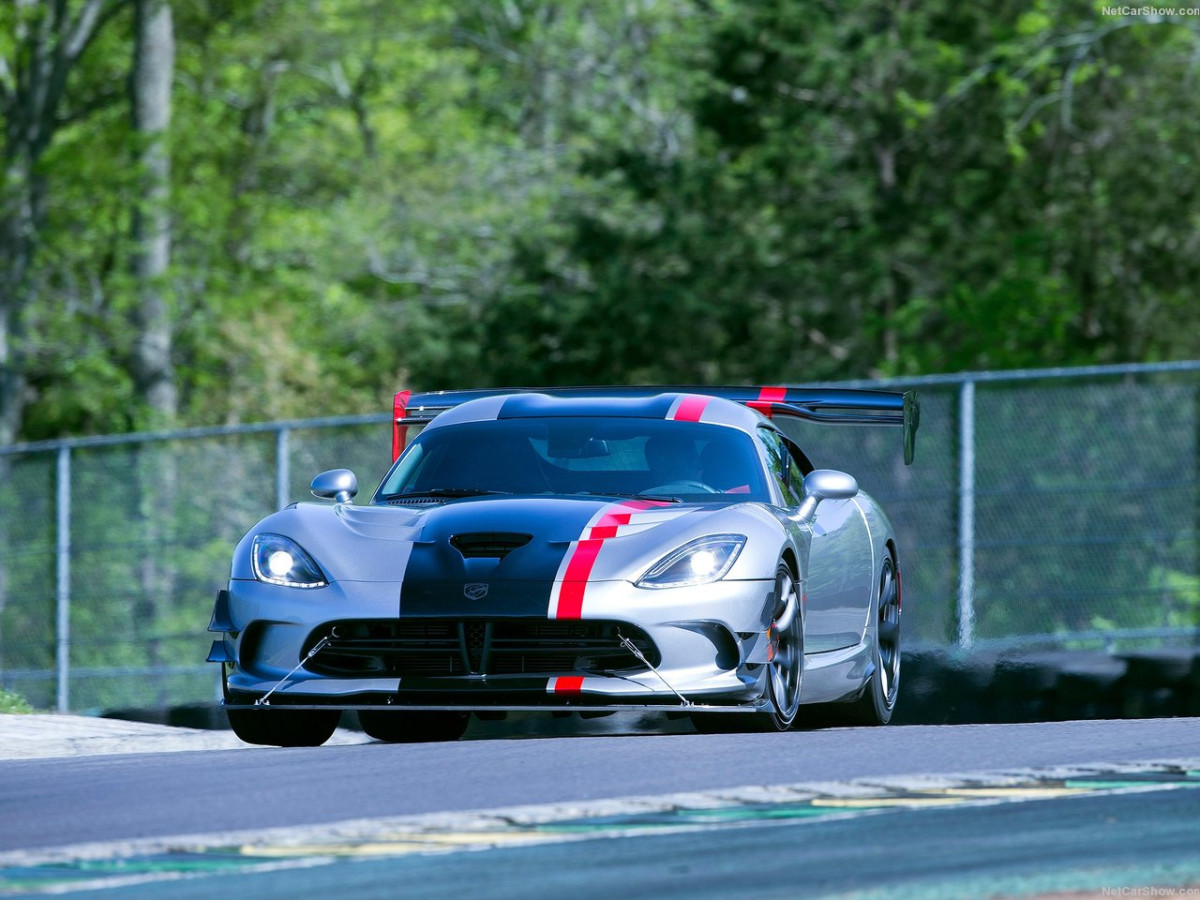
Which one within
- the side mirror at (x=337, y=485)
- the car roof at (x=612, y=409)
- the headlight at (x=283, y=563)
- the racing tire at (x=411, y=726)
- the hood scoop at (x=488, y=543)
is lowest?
the racing tire at (x=411, y=726)

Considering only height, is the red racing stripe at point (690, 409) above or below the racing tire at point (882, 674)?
above

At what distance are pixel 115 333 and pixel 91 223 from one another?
4.36 metres

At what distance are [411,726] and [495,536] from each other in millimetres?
1821

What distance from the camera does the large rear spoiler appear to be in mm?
10969

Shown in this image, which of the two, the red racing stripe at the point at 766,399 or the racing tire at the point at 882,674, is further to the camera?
the red racing stripe at the point at 766,399

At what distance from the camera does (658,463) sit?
10.0 m

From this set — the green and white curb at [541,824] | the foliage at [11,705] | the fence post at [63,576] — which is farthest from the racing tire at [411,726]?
the fence post at [63,576]

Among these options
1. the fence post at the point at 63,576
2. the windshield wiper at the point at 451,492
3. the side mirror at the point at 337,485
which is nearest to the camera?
the windshield wiper at the point at 451,492

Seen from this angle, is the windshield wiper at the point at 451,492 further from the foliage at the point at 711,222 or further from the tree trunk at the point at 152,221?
the tree trunk at the point at 152,221

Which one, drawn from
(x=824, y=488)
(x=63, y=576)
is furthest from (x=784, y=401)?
(x=63, y=576)

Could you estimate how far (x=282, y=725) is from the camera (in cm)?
964

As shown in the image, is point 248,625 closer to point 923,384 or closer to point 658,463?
point 658,463

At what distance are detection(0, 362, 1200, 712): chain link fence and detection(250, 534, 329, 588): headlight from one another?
6.06 meters

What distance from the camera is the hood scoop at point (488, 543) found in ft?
29.0
